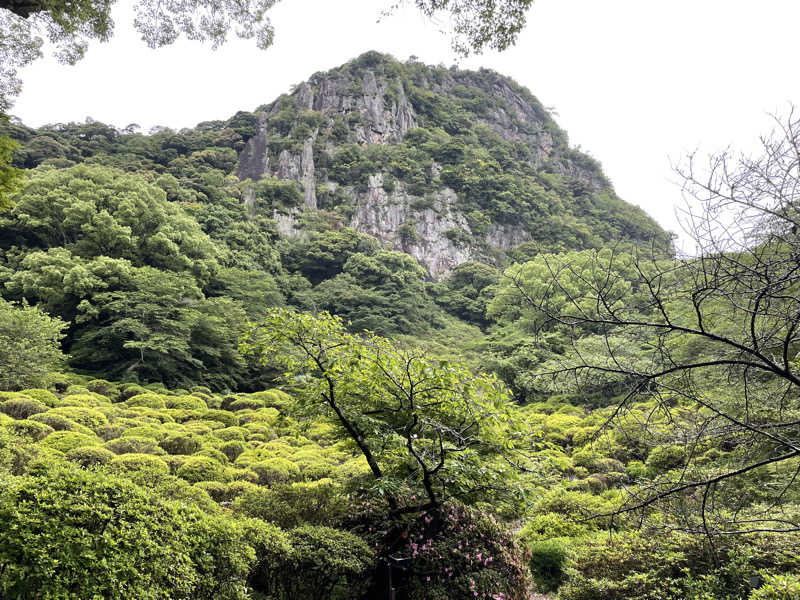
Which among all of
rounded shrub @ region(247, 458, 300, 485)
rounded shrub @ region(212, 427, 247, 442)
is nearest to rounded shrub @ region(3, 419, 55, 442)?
rounded shrub @ region(212, 427, 247, 442)

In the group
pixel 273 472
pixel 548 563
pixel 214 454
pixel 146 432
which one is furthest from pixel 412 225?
pixel 548 563

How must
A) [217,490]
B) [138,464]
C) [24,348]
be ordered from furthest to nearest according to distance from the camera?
[24,348] → [138,464] → [217,490]

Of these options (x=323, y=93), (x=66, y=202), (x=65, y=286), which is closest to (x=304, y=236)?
(x=66, y=202)

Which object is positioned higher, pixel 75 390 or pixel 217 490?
pixel 75 390

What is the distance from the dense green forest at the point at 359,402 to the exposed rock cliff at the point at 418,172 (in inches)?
74.4

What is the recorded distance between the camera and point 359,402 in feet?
13.0

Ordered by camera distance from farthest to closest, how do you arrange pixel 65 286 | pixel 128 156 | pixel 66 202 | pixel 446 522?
1. pixel 128 156
2. pixel 66 202
3. pixel 65 286
4. pixel 446 522

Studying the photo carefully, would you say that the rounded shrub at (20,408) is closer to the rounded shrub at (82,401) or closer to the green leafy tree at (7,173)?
the rounded shrub at (82,401)

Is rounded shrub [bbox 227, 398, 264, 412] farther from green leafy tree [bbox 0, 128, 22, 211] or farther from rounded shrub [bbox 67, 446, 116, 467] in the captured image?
green leafy tree [bbox 0, 128, 22, 211]

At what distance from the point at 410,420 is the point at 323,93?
1873 inches

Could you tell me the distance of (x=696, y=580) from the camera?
3.69 m

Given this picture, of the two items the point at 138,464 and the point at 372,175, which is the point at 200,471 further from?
the point at 372,175

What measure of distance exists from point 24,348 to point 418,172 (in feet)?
113

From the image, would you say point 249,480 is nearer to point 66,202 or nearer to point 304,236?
point 66,202
